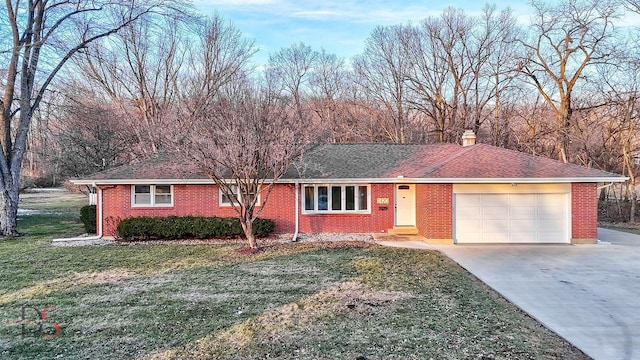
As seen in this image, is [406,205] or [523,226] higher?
[406,205]

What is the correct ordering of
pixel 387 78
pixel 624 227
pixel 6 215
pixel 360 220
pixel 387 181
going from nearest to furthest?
pixel 387 181, pixel 360 220, pixel 6 215, pixel 624 227, pixel 387 78

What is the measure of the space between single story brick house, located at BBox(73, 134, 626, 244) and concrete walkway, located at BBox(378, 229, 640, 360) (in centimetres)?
86

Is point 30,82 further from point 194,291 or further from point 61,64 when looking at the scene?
point 194,291

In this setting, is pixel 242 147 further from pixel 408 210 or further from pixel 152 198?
pixel 408 210

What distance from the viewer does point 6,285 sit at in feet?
26.5

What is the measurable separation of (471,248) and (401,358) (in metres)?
8.53

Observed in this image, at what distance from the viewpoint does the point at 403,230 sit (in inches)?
590

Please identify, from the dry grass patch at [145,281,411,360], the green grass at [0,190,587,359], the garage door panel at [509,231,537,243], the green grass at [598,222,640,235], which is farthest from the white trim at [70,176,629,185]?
the dry grass patch at [145,281,411,360]

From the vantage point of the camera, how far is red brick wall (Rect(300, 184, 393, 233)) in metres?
15.2

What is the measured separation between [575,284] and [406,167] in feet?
27.3

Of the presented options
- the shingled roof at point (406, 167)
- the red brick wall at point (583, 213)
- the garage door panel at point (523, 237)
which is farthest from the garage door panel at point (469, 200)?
the red brick wall at point (583, 213)

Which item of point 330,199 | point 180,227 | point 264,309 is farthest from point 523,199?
point 180,227

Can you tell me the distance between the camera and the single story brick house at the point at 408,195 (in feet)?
42.8

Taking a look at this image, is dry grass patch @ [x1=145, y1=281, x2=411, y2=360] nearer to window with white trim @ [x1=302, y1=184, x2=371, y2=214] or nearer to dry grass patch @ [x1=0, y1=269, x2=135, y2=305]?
dry grass patch @ [x1=0, y1=269, x2=135, y2=305]
